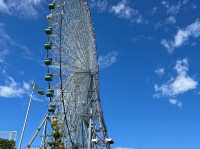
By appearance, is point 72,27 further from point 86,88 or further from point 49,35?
point 86,88

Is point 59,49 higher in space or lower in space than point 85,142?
higher

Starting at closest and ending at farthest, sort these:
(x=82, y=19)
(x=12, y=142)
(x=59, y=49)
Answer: (x=59, y=49)
(x=82, y=19)
(x=12, y=142)

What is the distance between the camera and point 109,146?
7969 centimetres

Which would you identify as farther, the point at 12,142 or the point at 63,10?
the point at 12,142

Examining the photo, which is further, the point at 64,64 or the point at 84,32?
the point at 84,32

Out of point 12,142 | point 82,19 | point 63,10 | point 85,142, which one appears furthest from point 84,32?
point 12,142

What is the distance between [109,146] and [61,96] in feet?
44.3

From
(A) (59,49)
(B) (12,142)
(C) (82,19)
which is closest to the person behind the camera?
(A) (59,49)

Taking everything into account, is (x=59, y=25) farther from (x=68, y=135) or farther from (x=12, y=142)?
(x=12, y=142)

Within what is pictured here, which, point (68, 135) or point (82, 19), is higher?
point (82, 19)

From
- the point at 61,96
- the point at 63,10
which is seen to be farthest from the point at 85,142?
the point at 63,10

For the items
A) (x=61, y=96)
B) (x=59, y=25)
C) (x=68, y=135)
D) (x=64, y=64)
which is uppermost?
(x=59, y=25)

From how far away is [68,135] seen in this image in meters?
73.1

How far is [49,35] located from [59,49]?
8.49 feet
